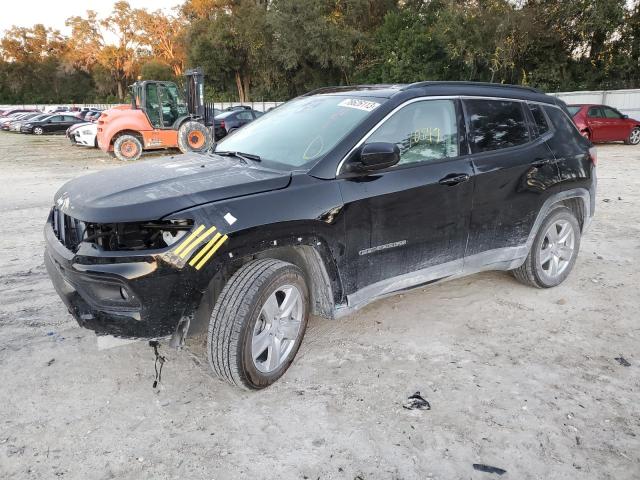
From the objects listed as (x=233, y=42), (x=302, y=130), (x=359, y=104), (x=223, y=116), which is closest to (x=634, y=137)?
(x=223, y=116)

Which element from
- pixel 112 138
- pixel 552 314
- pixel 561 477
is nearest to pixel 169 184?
pixel 561 477

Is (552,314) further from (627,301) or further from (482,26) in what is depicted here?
(482,26)

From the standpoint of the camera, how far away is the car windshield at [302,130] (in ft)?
11.6

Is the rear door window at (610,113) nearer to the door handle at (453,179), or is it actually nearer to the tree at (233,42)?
the door handle at (453,179)

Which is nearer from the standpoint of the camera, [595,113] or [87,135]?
[595,113]

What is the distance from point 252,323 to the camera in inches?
118

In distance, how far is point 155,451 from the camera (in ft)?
8.89

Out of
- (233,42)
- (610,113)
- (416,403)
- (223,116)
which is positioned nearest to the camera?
(416,403)

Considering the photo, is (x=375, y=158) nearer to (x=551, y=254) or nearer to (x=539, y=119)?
(x=539, y=119)

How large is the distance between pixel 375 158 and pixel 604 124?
17.9m

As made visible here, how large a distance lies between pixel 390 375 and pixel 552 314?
71.3 inches

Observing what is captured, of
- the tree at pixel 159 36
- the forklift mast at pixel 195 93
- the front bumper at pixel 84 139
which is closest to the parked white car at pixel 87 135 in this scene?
the front bumper at pixel 84 139

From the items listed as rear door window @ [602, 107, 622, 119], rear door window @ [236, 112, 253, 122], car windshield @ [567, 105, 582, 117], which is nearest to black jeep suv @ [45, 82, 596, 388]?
car windshield @ [567, 105, 582, 117]

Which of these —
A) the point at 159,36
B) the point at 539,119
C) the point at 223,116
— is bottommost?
the point at 539,119
